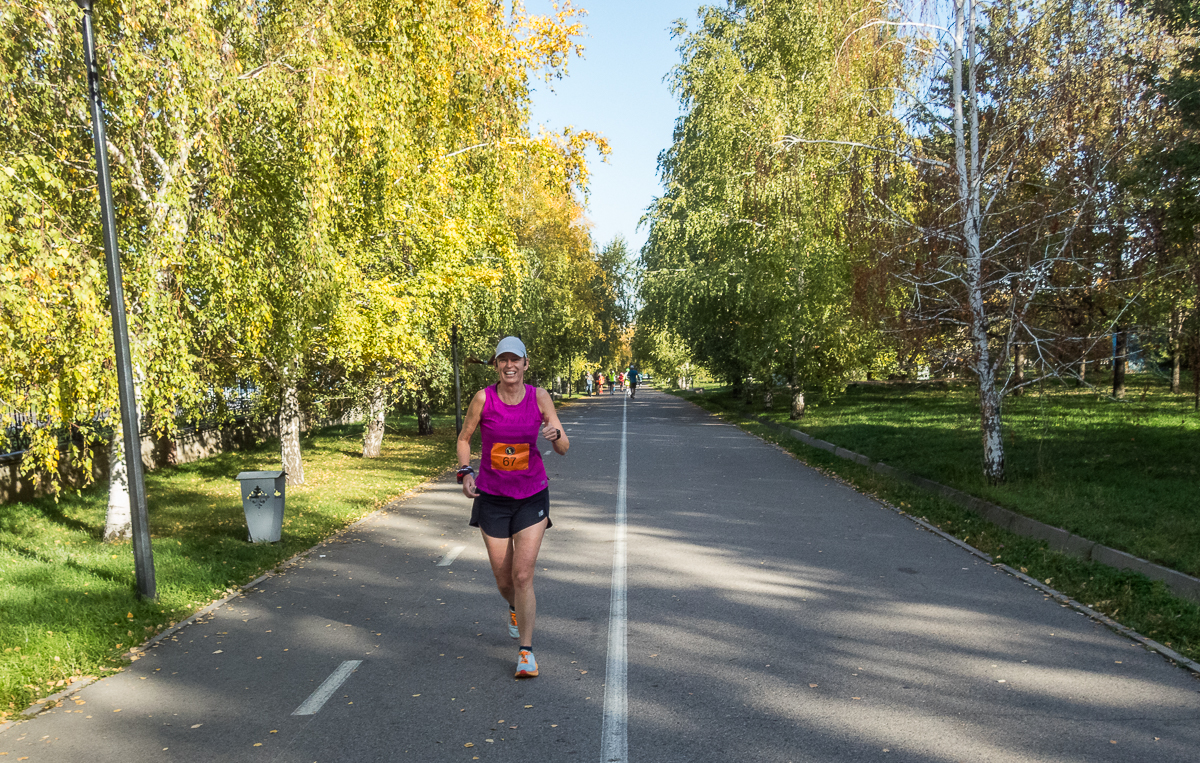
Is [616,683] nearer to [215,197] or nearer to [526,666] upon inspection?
[526,666]

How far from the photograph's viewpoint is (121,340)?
23.4ft

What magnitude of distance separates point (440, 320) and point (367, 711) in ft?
39.9

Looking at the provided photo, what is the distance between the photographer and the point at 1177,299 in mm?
11227

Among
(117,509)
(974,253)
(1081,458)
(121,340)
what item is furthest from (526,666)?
(1081,458)

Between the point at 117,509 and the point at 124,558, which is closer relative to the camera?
the point at 124,558

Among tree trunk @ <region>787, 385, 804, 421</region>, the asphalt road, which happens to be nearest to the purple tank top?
the asphalt road

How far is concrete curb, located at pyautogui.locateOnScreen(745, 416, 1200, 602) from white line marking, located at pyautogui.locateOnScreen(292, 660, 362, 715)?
6342mm

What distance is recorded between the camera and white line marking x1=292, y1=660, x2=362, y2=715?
4.97 m

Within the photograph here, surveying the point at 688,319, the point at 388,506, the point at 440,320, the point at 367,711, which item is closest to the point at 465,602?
the point at 367,711

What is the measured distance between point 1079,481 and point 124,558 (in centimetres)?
1161

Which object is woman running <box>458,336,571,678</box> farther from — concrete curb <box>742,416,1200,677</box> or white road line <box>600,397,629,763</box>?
concrete curb <box>742,416,1200,677</box>

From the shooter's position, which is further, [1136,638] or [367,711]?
[1136,638]

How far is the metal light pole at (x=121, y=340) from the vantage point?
7.03 m

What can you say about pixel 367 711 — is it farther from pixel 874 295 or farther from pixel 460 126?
pixel 460 126
